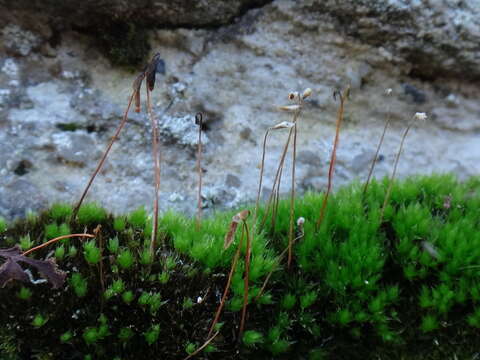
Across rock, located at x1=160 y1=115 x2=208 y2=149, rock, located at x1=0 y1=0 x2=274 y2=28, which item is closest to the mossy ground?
rock, located at x1=160 y1=115 x2=208 y2=149

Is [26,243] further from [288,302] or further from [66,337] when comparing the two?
[288,302]

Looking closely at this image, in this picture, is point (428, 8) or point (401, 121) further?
point (401, 121)

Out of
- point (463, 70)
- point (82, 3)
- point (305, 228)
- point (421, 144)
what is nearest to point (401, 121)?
point (421, 144)

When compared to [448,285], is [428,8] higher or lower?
higher

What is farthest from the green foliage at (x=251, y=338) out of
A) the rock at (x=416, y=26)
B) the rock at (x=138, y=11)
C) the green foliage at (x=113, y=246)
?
the rock at (x=416, y=26)

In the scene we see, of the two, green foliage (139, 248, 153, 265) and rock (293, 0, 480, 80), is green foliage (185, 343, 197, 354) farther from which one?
rock (293, 0, 480, 80)

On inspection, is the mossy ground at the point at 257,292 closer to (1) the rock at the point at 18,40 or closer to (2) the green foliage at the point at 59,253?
(2) the green foliage at the point at 59,253

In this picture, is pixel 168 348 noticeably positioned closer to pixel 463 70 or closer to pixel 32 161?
pixel 32 161
